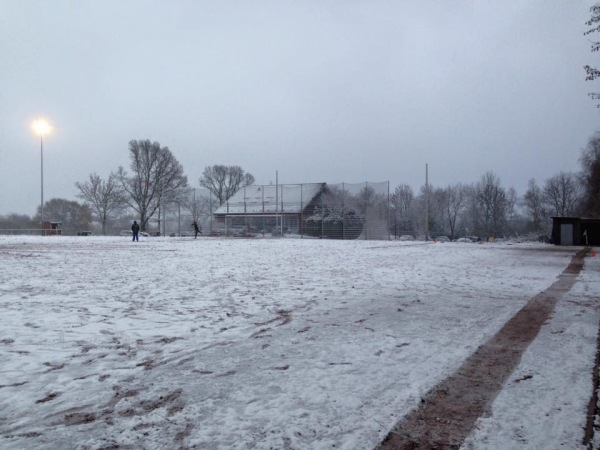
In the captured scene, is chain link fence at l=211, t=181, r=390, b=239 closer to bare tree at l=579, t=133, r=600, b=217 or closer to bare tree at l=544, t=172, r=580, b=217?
bare tree at l=579, t=133, r=600, b=217

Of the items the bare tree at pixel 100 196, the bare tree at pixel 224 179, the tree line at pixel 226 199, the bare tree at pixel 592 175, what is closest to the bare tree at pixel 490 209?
the tree line at pixel 226 199

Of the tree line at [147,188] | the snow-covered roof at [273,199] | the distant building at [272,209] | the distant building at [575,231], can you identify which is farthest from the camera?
the tree line at [147,188]

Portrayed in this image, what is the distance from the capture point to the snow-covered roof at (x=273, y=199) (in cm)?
4872

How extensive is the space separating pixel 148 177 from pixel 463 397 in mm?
67812

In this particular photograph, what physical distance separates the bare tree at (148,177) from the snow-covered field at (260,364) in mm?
59627

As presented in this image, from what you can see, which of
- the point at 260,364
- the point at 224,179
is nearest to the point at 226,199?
the point at 224,179

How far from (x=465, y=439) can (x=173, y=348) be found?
3301 mm

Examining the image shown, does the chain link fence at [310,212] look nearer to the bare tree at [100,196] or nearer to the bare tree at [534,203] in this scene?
the bare tree at [100,196]

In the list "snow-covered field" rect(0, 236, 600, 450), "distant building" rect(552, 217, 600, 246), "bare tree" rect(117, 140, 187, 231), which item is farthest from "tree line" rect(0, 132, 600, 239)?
"snow-covered field" rect(0, 236, 600, 450)

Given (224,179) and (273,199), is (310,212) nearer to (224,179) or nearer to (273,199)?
(273,199)

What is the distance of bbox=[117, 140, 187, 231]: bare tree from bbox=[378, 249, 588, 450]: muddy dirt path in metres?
64.0

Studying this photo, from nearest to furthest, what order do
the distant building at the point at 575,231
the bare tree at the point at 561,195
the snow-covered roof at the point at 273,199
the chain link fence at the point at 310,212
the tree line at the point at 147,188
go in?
the distant building at the point at 575,231 → the chain link fence at the point at 310,212 → the snow-covered roof at the point at 273,199 → the tree line at the point at 147,188 → the bare tree at the point at 561,195

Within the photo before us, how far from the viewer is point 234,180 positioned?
80.5 metres

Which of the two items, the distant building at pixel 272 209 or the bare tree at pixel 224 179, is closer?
the distant building at pixel 272 209
